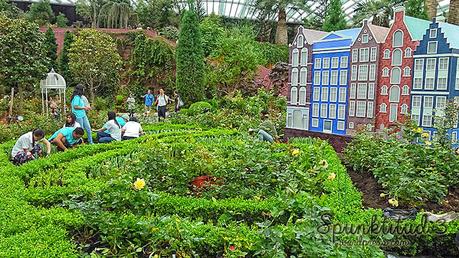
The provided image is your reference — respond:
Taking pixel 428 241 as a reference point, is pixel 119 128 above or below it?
above

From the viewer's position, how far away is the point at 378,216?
14.3 feet

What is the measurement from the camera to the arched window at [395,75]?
8107 mm

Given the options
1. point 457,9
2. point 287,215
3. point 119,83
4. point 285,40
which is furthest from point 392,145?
point 285,40

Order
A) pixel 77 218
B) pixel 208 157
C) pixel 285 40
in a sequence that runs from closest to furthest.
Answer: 1. pixel 77 218
2. pixel 208 157
3. pixel 285 40

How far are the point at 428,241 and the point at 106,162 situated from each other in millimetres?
4469

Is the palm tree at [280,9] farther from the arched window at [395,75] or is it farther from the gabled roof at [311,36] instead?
the arched window at [395,75]

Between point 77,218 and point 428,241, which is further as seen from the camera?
point 428,241

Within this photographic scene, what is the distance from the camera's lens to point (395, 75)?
26.9 feet

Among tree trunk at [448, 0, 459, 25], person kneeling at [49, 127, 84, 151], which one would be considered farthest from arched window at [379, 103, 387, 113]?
person kneeling at [49, 127, 84, 151]

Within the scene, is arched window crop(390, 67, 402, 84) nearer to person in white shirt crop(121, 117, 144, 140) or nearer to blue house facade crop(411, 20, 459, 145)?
blue house facade crop(411, 20, 459, 145)

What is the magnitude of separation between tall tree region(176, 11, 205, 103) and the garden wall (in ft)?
25.8

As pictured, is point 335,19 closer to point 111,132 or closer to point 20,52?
point 20,52

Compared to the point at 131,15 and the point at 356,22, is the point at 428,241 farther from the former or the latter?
the point at 131,15

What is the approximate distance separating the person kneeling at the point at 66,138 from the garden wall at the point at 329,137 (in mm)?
4722
